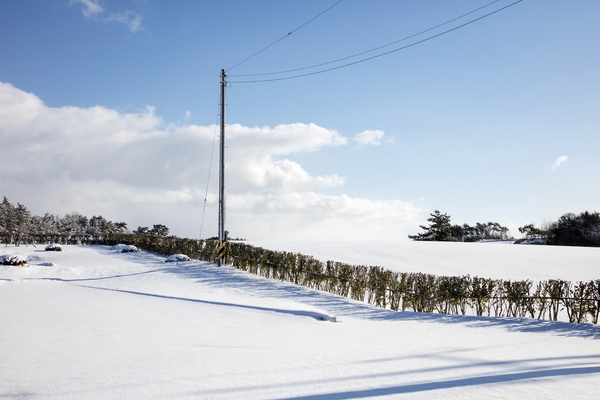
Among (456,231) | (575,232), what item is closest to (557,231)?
(575,232)

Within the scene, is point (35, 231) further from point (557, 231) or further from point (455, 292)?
point (557, 231)

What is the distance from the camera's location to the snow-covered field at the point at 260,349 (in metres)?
4.24

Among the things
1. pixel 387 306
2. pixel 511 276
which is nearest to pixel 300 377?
pixel 387 306

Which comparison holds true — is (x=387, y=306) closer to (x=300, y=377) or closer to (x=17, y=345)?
(x=300, y=377)

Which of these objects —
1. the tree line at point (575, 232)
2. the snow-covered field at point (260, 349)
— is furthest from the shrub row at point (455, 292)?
the tree line at point (575, 232)

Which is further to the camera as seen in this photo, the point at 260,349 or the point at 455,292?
the point at 455,292

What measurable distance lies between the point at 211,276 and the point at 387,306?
27.7 feet

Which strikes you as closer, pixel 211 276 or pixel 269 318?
pixel 269 318

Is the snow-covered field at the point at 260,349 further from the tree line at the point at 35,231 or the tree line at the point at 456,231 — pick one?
the tree line at the point at 456,231

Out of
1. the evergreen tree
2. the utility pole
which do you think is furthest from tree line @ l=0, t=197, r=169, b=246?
the evergreen tree

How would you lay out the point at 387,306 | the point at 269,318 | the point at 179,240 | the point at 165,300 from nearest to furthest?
the point at 269,318 → the point at 165,300 → the point at 387,306 → the point at 179,240

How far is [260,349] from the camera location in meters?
5.86

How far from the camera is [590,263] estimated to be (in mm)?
24406

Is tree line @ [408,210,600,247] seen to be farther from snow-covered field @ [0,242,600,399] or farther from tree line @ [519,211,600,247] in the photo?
snow-covered field @ [0,242,600,399]
